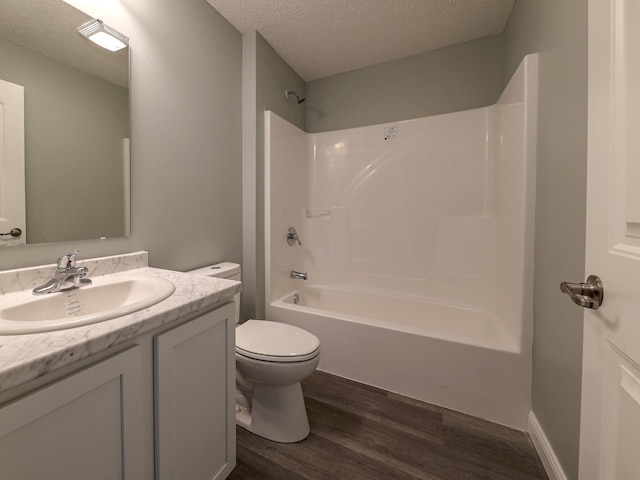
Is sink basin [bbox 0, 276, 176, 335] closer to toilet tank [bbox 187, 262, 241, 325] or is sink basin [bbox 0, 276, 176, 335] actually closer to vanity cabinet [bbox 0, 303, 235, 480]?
vanity cabinet [bbox 0, 303, 235, 480]

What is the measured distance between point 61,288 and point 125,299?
0.20m

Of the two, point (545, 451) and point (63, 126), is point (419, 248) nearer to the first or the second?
point (545, 451)

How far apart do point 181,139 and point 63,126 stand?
20.5 inches

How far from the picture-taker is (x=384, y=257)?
2312 millimetres

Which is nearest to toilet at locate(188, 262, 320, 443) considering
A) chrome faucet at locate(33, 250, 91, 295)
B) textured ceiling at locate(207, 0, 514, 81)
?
chrome faucet at locate(33, 250, 91, 295)

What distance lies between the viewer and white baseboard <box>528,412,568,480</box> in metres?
1.05

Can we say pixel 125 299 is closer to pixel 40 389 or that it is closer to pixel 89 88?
pixel 40 389

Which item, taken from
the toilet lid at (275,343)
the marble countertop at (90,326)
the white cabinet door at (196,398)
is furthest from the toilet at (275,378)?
the marble countertop at (90,326)

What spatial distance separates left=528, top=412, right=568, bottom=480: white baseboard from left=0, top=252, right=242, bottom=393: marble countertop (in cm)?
148

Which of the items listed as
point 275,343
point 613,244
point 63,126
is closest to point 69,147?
point 63,126

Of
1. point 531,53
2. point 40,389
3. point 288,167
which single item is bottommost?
point 40,389

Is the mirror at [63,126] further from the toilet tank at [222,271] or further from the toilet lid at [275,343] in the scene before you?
the toilet lid at [275,343]

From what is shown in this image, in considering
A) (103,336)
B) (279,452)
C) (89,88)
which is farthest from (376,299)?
(89,88)

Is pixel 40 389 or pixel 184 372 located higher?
pixel 40 389
